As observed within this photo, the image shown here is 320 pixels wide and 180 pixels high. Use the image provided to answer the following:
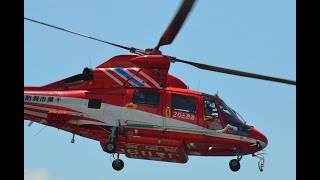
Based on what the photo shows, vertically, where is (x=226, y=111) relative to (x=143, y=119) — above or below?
above

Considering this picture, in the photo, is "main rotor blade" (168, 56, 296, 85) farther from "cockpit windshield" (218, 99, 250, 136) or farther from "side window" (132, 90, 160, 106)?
"cockpit windshield" (218, 99, 250, 136)

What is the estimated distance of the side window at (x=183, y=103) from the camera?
15906 millimetres

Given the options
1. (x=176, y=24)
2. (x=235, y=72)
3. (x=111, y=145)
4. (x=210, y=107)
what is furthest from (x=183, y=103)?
(x=176, y=24)

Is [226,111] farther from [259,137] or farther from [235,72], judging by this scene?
[235,72]

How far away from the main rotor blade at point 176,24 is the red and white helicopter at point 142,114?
0.97 metres

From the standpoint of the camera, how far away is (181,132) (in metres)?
15.7

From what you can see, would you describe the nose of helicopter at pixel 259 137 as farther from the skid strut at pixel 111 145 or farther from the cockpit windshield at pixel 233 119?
the skid strut at pixel 111 145

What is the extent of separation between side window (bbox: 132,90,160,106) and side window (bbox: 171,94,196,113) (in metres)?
0.47

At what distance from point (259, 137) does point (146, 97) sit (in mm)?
3592

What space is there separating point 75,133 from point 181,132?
124 inches

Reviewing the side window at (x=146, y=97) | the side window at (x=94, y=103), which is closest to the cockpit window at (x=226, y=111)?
the side window at (x=146, y=97)

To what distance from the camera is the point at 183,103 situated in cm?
1602
